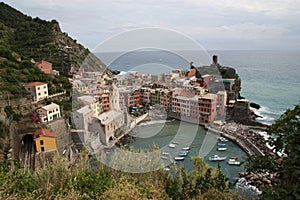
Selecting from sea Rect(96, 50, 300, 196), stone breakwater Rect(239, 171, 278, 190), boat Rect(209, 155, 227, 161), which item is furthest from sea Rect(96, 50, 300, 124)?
boat Rect(209, 155, 227, 161)

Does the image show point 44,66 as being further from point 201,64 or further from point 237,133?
point 237,133

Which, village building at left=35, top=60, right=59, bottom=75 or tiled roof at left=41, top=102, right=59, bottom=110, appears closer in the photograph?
tiled roof at left=41, top=102, right=59, bottom=110

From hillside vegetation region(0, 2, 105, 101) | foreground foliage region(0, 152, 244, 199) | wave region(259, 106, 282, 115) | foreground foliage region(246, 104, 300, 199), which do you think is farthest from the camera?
wave region(259, 106, 282, 115)

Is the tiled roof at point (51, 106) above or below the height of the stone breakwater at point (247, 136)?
above

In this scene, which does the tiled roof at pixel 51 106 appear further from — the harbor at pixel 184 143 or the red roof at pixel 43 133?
the harbor at pixel 184 143

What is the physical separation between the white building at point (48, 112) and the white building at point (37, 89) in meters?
0.95

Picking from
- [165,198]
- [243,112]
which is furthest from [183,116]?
[165,198]

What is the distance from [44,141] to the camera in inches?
249

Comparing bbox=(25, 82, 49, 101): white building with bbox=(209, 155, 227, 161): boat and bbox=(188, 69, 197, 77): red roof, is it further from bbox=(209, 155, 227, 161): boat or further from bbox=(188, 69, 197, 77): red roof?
bbox=(188, 69, 197, 77): red roof

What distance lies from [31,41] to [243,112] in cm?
1296

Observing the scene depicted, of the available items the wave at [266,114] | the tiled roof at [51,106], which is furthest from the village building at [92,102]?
the wave at [266,114]

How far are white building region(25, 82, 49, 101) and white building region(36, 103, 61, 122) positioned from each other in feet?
3.12

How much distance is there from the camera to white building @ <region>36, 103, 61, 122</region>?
697 cm

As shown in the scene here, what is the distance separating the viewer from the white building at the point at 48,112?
6.97 m
